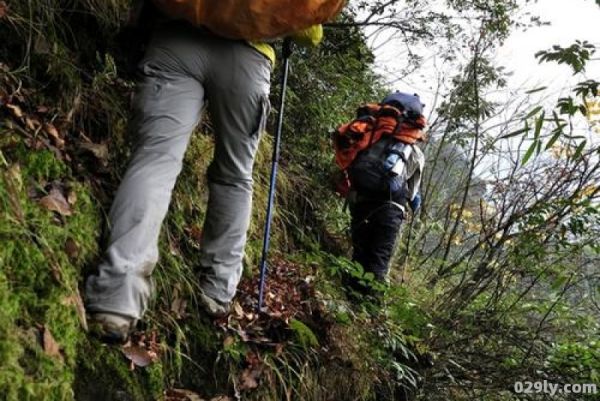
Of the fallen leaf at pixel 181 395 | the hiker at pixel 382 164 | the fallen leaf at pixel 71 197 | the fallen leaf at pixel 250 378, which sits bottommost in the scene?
the fallen leaf at pixel 181 395

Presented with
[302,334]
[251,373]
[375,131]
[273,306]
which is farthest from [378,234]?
[251,373]

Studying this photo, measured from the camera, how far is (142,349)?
2.54m

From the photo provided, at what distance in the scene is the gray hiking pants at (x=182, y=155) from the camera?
7.50 ft

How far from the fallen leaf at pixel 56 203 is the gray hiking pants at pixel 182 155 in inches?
8.5

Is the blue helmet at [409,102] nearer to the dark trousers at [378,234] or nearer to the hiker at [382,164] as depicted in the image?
the hiker at [382,164]

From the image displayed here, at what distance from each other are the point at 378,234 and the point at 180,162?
2643 millimetres

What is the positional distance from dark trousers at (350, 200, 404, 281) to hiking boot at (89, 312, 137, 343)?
115 inches

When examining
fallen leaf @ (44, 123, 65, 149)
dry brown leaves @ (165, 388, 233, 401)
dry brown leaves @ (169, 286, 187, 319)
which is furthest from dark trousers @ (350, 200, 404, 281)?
fallen leaf @ (44, 123, 65, 149)

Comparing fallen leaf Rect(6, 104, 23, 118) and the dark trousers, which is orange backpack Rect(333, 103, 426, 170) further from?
fallen leaf Rect(6, 104, 23, 118)

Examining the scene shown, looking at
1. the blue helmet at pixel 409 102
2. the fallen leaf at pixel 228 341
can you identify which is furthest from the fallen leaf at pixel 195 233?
the blue helmet at pixel 409 102

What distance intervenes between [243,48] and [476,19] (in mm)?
4822

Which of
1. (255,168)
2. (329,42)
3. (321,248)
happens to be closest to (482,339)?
(321,248)

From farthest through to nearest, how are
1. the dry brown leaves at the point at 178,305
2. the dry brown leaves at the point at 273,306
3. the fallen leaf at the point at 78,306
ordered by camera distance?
1. the dry brown leaves at the point at 273,306
2. the dry brown leaves at the point at 178,305
3. the fallen leaf at the point at 78,306

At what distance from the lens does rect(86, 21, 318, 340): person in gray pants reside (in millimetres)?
2252
